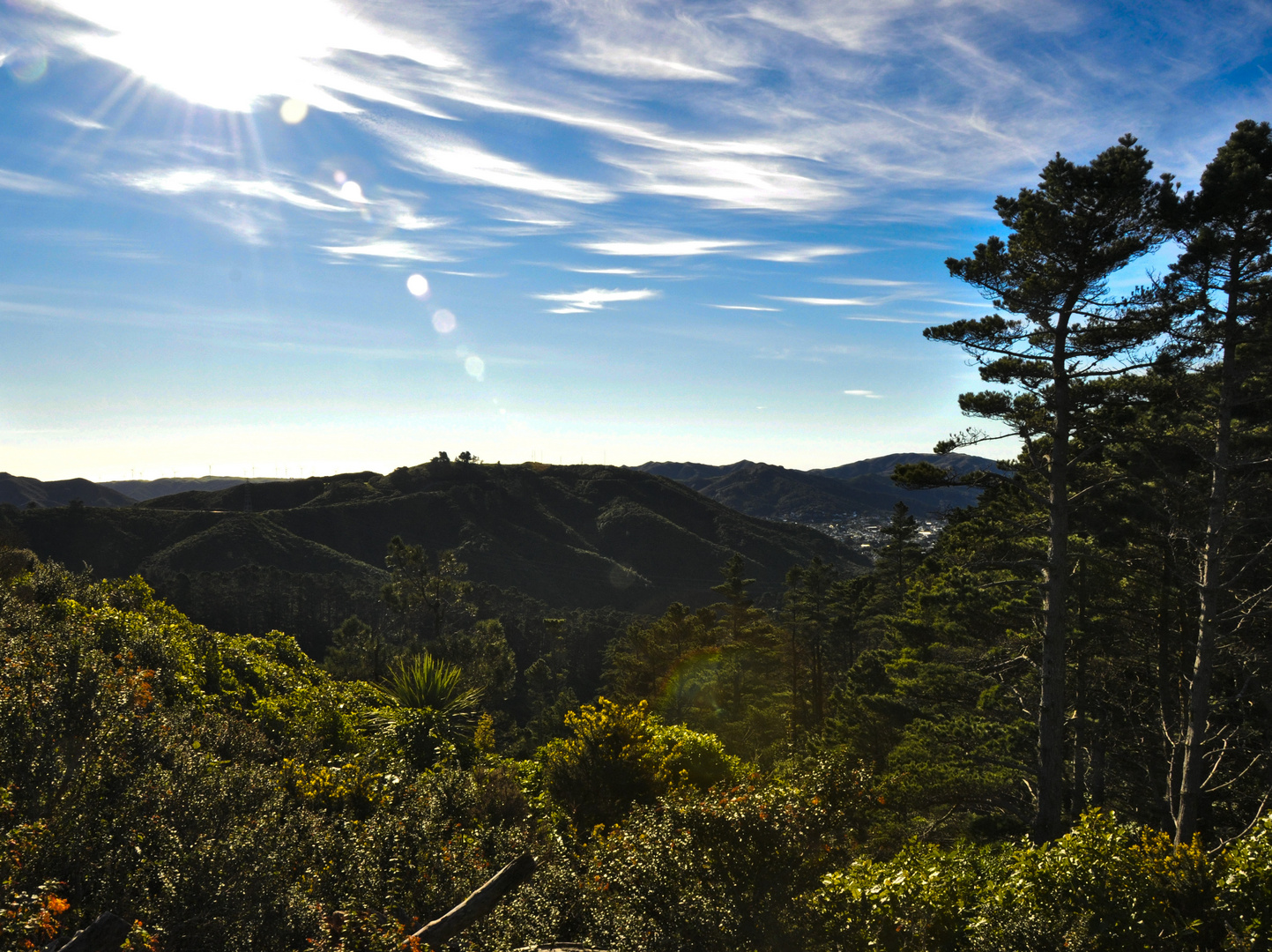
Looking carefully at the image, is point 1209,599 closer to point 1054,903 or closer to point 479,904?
point 1054,903

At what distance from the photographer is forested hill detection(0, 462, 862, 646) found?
306ft

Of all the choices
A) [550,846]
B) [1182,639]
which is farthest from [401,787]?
[1182,639]

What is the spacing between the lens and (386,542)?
5782 inches

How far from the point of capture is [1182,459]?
14.8 metres

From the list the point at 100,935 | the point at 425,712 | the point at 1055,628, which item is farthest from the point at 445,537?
the point at 100,935

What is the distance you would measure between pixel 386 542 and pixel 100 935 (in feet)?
499

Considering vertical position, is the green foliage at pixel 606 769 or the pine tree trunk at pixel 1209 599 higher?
the pine tree trunk at pixel 1209 599

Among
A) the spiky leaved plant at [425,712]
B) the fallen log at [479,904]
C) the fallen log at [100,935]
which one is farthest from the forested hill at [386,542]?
the fallen log at [100,935]

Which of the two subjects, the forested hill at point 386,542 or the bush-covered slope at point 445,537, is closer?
the forested hill at point 386,542

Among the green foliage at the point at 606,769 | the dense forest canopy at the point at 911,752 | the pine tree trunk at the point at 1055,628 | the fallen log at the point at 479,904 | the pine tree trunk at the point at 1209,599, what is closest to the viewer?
the dense forest canopy at the point at 911,752

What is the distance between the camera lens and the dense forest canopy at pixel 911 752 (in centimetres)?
589

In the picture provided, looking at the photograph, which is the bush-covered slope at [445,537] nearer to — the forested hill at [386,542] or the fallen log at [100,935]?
the forested hill at [386,542]

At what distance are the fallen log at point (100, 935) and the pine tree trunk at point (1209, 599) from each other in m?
14.7

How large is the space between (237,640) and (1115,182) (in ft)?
85.6
